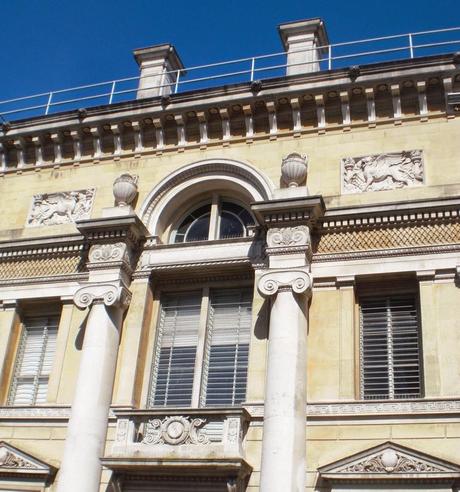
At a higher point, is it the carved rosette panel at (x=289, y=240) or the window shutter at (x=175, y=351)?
the carved rosette panel at (x=289, y=240)

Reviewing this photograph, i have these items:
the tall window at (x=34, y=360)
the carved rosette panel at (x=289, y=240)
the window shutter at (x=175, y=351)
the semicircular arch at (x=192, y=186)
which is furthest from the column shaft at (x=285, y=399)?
the tall window at (x=34, y=360)

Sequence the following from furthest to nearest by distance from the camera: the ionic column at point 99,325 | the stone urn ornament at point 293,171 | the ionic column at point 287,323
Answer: the stone urn ornament at point 293,171, the ionic column at point 99,325, the ionic column at point 287,323

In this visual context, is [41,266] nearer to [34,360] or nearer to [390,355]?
[34,360]

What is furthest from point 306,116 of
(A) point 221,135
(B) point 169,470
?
(B) point 169,470

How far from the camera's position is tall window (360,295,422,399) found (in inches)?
667

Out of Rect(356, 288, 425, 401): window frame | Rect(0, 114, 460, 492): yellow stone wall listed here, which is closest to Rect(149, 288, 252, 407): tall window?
Rect(0, 114, 460, 492): yellow stone wall

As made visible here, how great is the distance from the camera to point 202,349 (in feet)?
61.6

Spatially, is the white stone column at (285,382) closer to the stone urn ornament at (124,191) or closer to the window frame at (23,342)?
the stone urn ornament at (124,191)

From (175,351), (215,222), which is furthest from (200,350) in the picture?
(215,222)

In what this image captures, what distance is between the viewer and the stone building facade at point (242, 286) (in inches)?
640

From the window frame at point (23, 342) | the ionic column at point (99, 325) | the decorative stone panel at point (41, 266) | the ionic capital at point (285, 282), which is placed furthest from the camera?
the decorative stone panel at point (41, 266)

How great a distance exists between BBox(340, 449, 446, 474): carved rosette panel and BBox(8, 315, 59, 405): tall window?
8.31 metres

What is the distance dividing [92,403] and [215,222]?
5.79m

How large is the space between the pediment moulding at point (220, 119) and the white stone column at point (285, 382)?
190 inches
